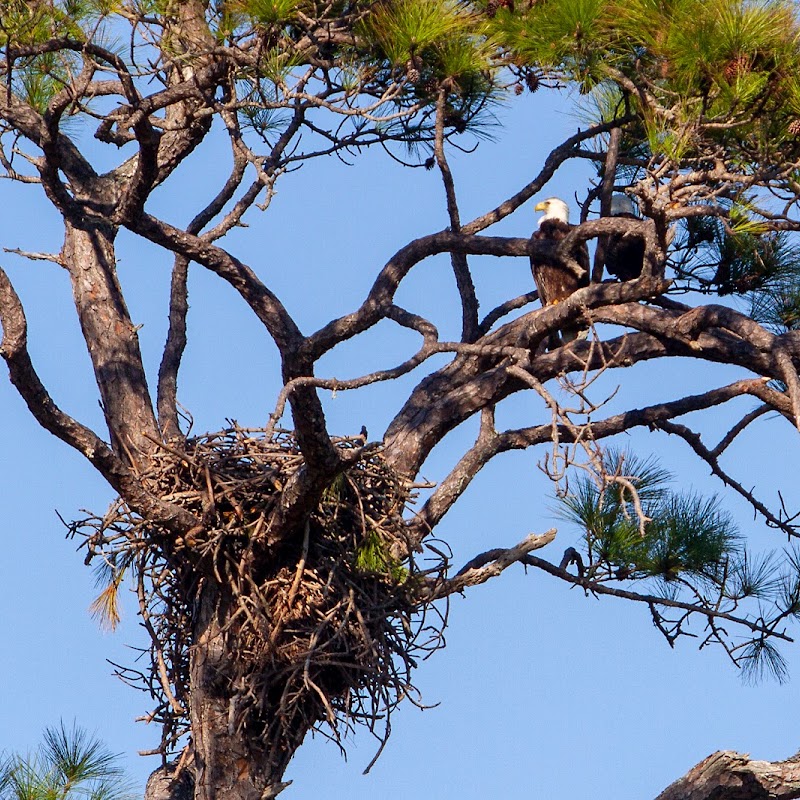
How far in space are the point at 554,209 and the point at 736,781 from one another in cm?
317

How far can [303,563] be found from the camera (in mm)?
3723

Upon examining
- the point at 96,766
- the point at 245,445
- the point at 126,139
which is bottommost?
the point at 96,766

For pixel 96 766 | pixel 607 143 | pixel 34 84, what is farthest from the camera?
pixel 607 143

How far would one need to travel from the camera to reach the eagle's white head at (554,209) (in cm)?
593

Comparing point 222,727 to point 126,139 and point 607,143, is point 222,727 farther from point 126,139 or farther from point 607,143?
point 607,143

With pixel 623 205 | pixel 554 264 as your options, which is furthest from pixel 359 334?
pixel 623 205

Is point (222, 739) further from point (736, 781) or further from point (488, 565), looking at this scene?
point (736, 781)

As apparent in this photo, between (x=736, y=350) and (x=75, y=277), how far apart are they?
2225 mm

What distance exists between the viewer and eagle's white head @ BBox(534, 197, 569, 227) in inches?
234

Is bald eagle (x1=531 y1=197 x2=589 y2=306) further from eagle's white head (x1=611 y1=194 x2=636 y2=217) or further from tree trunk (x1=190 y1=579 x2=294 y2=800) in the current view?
tree trunk (x1=190 y1=579 x2=294 y2=800)

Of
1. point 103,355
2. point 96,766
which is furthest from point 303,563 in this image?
point 103,355

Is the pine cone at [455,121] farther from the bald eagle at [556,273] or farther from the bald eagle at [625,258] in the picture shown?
the bald eagle at [625,258]

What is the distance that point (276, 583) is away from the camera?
3.76 meters

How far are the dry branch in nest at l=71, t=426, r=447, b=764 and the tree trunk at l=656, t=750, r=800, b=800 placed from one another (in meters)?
0.82
